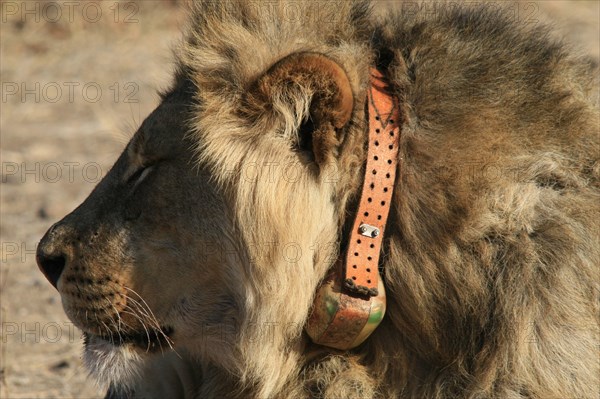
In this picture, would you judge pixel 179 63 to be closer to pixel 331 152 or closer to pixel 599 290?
pixel 331 152

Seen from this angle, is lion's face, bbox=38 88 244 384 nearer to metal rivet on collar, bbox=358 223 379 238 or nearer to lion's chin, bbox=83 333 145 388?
lion's chin, bbox=83 333 145 388

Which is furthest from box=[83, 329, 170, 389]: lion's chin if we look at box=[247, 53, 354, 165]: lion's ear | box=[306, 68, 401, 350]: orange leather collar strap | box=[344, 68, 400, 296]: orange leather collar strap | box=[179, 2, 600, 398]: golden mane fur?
box=[247, 53, 354, 165]: lion's ear

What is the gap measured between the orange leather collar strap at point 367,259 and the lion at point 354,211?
43 millimetres

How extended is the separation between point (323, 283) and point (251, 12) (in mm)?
853

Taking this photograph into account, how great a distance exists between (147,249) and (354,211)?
66 cm

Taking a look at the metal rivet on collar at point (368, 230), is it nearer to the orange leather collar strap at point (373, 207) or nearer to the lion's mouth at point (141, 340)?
the orange leather collar strap at point (373, 207)

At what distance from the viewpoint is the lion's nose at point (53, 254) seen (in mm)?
2973

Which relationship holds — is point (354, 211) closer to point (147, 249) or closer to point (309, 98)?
point (309, 98)

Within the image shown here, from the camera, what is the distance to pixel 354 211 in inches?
106

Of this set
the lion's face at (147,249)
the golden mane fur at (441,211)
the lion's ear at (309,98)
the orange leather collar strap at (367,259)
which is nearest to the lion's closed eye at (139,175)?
the lion's face at (147,249)

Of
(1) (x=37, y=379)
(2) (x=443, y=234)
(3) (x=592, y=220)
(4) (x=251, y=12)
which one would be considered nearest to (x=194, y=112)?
(4) (x=251, y=12)

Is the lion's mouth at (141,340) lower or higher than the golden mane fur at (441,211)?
lower

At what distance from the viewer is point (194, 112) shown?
2789 mm

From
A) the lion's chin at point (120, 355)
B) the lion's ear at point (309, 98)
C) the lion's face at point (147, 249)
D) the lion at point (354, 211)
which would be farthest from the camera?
the lion's chin at point (120, 355)
